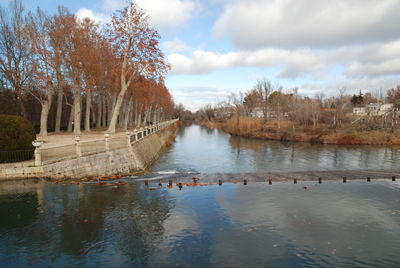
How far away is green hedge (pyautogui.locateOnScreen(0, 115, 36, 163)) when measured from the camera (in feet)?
42.5

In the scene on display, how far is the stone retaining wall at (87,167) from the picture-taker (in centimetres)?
1274

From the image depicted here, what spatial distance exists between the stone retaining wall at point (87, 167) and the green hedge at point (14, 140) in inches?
25.1

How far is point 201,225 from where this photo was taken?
9367 millimetres

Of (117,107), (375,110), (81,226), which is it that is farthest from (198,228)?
(375,110)

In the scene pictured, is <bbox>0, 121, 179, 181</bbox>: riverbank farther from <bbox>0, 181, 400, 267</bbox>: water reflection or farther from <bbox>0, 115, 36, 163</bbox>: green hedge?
<bbox>0, 181, 400, 267</bbox>: water reflection

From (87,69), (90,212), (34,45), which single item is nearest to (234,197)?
(90,212)

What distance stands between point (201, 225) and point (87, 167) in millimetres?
8568

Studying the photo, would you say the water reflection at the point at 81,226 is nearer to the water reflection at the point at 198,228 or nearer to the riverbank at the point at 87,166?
the water reflection at the point at 198,228

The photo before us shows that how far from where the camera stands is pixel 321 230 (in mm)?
8930

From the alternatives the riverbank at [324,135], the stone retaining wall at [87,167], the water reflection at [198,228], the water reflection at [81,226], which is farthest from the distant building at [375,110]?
the water reflection at [81,226]

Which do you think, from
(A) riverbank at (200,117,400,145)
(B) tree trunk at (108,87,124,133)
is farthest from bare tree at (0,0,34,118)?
(A) riverbank at (200,117,400,145)

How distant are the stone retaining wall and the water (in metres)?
0.57

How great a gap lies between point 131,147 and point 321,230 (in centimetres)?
1359

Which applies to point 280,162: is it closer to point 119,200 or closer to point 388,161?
point 388,161
